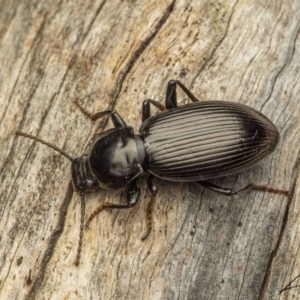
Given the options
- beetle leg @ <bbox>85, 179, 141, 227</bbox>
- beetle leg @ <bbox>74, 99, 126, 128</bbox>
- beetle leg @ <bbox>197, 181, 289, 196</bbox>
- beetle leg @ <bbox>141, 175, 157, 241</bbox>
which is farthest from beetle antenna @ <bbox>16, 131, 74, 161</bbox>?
beetle leg @ <bbox>197, 181, 289, 196</bbox>

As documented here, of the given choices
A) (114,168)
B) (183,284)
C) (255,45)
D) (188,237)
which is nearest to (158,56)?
(255,45)

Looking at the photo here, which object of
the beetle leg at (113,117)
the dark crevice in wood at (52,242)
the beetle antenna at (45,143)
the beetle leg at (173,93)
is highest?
the beetle leg at (173,93)

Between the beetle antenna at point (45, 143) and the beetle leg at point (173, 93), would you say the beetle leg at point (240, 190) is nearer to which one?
the beetle leg at point (173, 93)

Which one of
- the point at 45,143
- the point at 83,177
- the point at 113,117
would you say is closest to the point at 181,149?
the point at 113,117

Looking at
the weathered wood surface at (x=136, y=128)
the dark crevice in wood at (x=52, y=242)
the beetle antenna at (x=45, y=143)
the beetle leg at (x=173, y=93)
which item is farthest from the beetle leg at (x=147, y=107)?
the dark crevice in wood at (x=52, y=242)

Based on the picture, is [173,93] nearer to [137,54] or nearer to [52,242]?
[137,54]

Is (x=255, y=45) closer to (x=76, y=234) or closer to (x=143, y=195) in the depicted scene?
(x=143, y=195)
